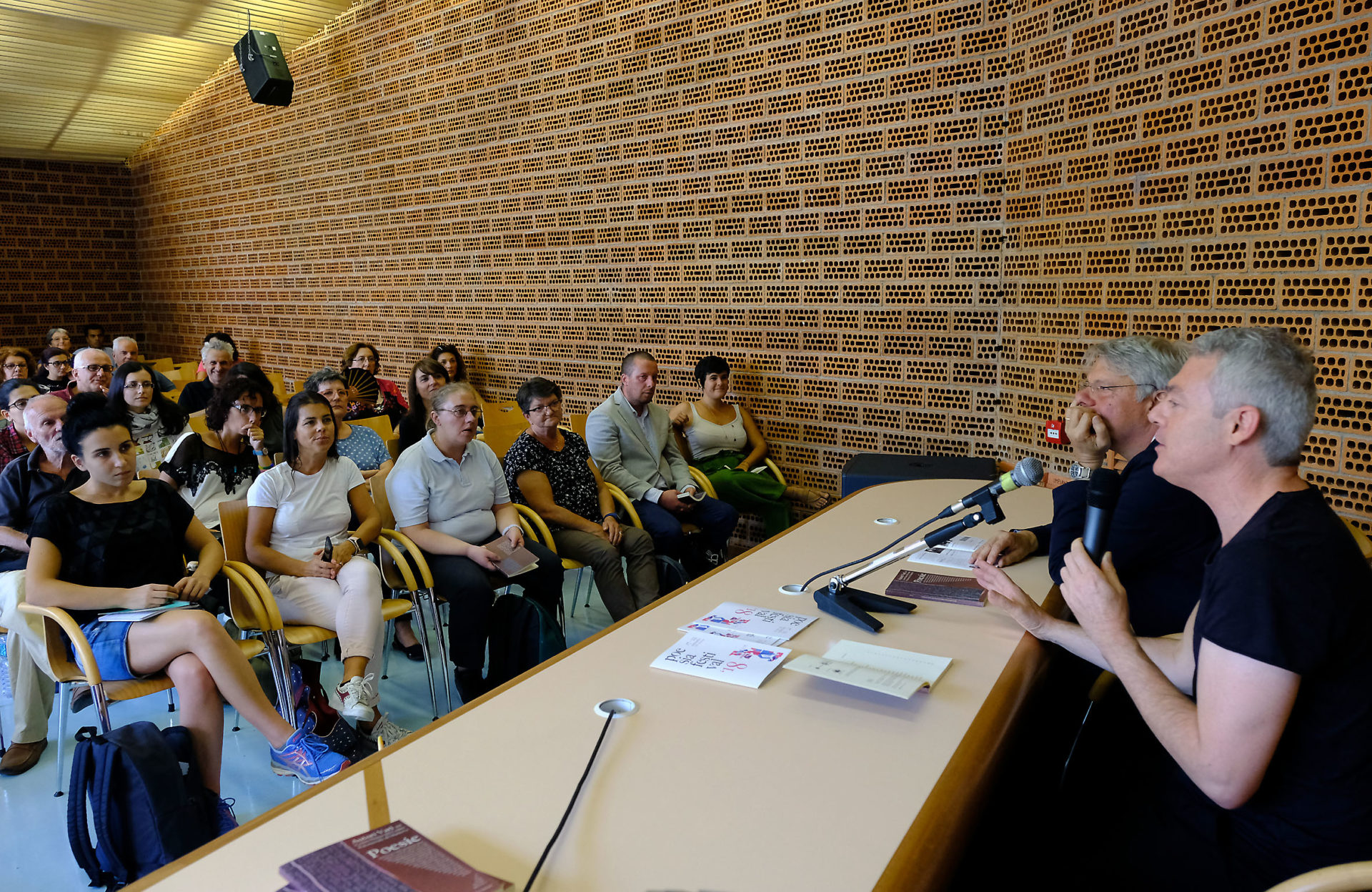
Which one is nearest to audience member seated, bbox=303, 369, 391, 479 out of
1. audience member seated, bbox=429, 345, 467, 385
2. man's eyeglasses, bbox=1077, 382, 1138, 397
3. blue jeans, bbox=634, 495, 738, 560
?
blue jeans, bbox=634, 495, 738, 560

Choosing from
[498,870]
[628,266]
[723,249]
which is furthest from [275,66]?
[498,870]

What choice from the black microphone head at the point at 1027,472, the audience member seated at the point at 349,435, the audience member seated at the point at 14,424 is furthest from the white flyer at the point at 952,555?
Result: the audience member seated at the point at 14,424

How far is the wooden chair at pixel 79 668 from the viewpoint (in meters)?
2.52

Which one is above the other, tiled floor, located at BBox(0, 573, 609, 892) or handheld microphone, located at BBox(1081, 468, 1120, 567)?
handheld microphone, located at BBox(1081, 468, 1120, 567)

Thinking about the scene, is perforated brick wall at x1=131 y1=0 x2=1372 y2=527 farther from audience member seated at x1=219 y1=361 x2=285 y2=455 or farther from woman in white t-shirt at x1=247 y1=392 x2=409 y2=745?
woman in white t-shirt at x1=247 y1=392 x2=409 y2=745

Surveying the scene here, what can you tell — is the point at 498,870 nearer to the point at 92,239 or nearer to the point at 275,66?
the point at 275,66

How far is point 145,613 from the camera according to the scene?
104 inches

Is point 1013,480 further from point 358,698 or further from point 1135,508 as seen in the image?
point 358,698

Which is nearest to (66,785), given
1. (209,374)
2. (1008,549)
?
(1008,549)

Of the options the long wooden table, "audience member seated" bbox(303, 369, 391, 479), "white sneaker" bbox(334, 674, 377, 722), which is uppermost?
"audience member seated" bbox(303, 369, 391, 479)

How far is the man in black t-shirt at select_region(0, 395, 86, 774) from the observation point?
9.88ft

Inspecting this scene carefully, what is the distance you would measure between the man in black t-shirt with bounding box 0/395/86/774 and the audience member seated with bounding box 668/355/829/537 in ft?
9.86

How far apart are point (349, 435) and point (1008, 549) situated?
3.47 metres

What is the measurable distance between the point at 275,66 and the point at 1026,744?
8.28m
